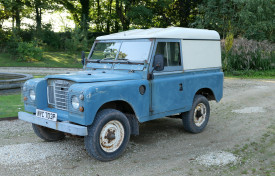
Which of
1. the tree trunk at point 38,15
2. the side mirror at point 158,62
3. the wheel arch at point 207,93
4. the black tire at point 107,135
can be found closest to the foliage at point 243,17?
the tree trunk at point 38,15

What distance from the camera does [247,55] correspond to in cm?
2133

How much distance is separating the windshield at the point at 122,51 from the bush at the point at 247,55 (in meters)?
16.0

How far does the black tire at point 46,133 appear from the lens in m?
6.35

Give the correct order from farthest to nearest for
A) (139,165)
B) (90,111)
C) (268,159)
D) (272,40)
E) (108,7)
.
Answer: (108,7) → (272,40) → (268,159) → (139,165) → (90,111)

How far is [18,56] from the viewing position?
29.3 m

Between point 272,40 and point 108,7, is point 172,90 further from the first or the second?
point 108,7

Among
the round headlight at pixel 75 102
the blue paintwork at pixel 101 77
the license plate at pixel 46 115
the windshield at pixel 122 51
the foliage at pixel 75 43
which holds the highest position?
the foliage at pixel 75 43

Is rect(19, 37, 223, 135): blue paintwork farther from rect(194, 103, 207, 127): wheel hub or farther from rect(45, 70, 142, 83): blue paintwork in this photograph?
rect(194, 103, 207, 127): wheel hub

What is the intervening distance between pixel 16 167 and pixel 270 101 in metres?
9.85

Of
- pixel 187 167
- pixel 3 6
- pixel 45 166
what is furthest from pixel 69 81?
pixel 3 6

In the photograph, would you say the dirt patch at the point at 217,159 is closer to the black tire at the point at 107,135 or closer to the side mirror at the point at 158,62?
the black tire at the point at 107,135

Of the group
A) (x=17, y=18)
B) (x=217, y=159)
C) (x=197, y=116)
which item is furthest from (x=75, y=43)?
(x=217, y=159)

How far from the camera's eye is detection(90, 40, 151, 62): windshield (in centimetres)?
616

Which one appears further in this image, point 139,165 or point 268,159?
point 268,159
